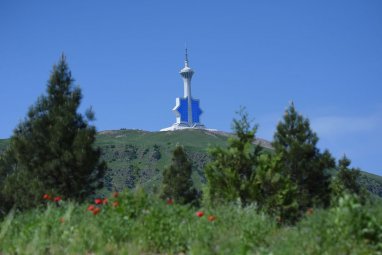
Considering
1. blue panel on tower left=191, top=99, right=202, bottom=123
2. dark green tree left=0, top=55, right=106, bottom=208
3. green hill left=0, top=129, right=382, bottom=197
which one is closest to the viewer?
dark green tree left=0, top=55, right=106, bottom=208

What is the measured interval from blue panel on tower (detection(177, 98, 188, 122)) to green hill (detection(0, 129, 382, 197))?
10.2 feet

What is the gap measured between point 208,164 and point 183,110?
97.4m

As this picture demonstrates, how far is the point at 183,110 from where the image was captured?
115 meters

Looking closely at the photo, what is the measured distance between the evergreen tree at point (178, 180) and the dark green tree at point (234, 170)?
1134 cm

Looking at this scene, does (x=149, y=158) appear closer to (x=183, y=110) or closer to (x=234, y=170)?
(x=183, y=110)

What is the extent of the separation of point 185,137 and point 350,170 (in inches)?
3222

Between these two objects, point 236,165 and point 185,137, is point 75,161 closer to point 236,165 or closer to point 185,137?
point 236,165

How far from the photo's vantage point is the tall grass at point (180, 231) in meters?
7.09

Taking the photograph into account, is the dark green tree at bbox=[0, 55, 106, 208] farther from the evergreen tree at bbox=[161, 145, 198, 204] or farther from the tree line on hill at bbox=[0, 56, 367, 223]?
the evergreen tree at bbox=[161, 145, 198, 204]

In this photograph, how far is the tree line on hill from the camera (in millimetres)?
17078

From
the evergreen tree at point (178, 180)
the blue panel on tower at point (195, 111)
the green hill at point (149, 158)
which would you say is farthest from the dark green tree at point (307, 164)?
the blue panel on tower at point (195, 111)

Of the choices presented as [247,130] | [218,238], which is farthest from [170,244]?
[247,130]

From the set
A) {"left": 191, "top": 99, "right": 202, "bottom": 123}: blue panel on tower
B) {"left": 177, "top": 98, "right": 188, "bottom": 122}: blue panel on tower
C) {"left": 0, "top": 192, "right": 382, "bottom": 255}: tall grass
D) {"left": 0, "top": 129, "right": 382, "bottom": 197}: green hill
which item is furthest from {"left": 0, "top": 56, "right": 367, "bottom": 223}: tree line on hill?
{"left": 191, "top": 99, "right": 202, "bottom": 123}: blue panel on tower

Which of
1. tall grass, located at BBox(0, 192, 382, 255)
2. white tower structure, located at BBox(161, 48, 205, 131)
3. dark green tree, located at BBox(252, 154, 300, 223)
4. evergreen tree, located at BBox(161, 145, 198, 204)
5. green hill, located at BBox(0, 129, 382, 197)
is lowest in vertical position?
tall grass, located at BBox(0, 192, 382, 255)
